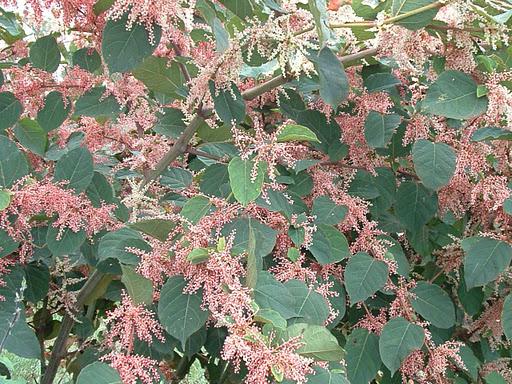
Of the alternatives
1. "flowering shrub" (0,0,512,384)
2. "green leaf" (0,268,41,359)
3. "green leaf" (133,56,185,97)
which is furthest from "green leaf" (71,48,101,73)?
"green leaf" (0,268,41,359)

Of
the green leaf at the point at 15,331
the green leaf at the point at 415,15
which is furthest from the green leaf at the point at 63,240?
the green leaf at the point at 415,15

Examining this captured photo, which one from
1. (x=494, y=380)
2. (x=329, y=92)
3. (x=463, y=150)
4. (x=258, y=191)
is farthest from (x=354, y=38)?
(x=494, y=380)

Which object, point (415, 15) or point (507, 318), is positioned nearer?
point (415, 15)

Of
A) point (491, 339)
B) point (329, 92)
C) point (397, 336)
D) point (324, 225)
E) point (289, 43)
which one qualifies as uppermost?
point (289, 43)

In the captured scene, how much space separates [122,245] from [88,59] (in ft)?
1.64

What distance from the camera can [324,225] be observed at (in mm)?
1319

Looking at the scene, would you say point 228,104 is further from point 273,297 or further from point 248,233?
point 273,297

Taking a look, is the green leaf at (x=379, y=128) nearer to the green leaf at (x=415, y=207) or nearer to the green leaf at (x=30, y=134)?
the green leaf at (x=415, y=207)

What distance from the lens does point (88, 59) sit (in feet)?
4.87

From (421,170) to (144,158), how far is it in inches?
21.6

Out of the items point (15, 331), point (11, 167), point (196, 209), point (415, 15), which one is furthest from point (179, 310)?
point (415, 15)

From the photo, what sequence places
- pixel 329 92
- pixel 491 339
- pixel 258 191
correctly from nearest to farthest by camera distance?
pixel 258 191, pixel 329 92, pixel 491 339

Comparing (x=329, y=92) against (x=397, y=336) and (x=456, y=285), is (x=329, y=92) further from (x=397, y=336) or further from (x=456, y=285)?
(x=456, y=285)

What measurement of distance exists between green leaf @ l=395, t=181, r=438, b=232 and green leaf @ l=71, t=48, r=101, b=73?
0.70m
